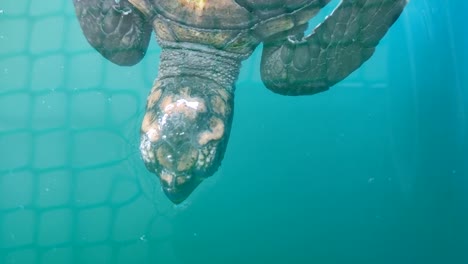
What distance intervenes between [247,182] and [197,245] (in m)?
0.34

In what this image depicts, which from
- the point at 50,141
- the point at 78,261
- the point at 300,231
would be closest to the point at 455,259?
the point at 300,231

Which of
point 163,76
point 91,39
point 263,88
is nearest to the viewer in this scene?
point 163,76

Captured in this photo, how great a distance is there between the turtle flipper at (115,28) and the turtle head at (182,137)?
0.41 meters

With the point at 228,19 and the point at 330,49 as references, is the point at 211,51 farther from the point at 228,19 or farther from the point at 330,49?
the point at 330,49

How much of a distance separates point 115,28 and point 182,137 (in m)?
0.63

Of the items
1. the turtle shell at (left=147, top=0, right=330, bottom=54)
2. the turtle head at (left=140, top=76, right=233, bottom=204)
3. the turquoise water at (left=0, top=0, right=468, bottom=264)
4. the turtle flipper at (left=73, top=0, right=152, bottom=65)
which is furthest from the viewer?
the turquoise water at (left=0, top=0, right=468, bottom=264)

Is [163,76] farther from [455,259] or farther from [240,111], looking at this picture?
[455,259]

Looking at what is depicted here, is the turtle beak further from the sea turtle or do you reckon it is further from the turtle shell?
the turtle shell

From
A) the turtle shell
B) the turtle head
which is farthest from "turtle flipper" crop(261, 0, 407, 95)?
the turtle head

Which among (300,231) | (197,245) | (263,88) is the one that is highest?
(263,88)

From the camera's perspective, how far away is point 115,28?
1.80 metres

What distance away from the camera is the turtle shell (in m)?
1.54

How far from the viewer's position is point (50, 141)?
84.3 inches

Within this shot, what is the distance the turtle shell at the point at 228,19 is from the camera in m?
1.54
